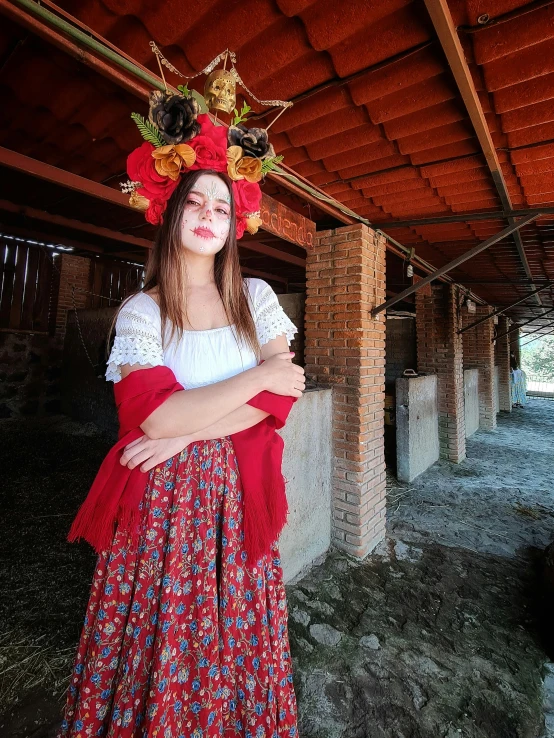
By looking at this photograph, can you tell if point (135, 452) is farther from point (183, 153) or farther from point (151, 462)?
point (183, 153)

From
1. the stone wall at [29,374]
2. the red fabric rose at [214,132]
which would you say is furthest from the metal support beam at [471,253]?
the stone wall at [29,374]

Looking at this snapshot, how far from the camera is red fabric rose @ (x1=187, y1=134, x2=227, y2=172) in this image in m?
1.30

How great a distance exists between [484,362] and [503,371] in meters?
4.59

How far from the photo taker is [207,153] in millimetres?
1297

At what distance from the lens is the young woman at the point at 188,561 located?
3.51 ft

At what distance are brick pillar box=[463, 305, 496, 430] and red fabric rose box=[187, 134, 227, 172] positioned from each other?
10.4 meters

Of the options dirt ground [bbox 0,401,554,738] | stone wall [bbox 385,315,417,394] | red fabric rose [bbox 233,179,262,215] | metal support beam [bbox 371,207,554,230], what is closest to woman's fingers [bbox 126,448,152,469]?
red fabric rose [bbox 233,179,262,215]

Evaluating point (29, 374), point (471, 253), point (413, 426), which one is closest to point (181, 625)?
point (471, 253)

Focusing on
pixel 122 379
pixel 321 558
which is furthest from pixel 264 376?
pixel 321 558

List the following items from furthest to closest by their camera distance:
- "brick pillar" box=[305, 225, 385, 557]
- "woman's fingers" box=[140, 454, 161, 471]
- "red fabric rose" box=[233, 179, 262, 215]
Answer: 1. "brick pillar" box=[305, 225, 385, 557]
2. "red fabric rose" box=[233, 179, 262, 215]
3. "woman's fingers" box=[140, 454, 161, 471]

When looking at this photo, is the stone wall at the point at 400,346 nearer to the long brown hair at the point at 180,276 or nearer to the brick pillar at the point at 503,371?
the long brown hair at the point at 180,276

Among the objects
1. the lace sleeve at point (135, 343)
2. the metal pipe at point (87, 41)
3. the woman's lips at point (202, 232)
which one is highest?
the metal pipe at point (87, 41)

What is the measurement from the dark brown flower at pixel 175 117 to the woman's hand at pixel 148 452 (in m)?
1.09

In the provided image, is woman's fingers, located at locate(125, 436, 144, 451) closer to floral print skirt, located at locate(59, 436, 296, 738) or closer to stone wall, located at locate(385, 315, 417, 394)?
floral print skirt, located at locate(59, 436, 296, 738)
